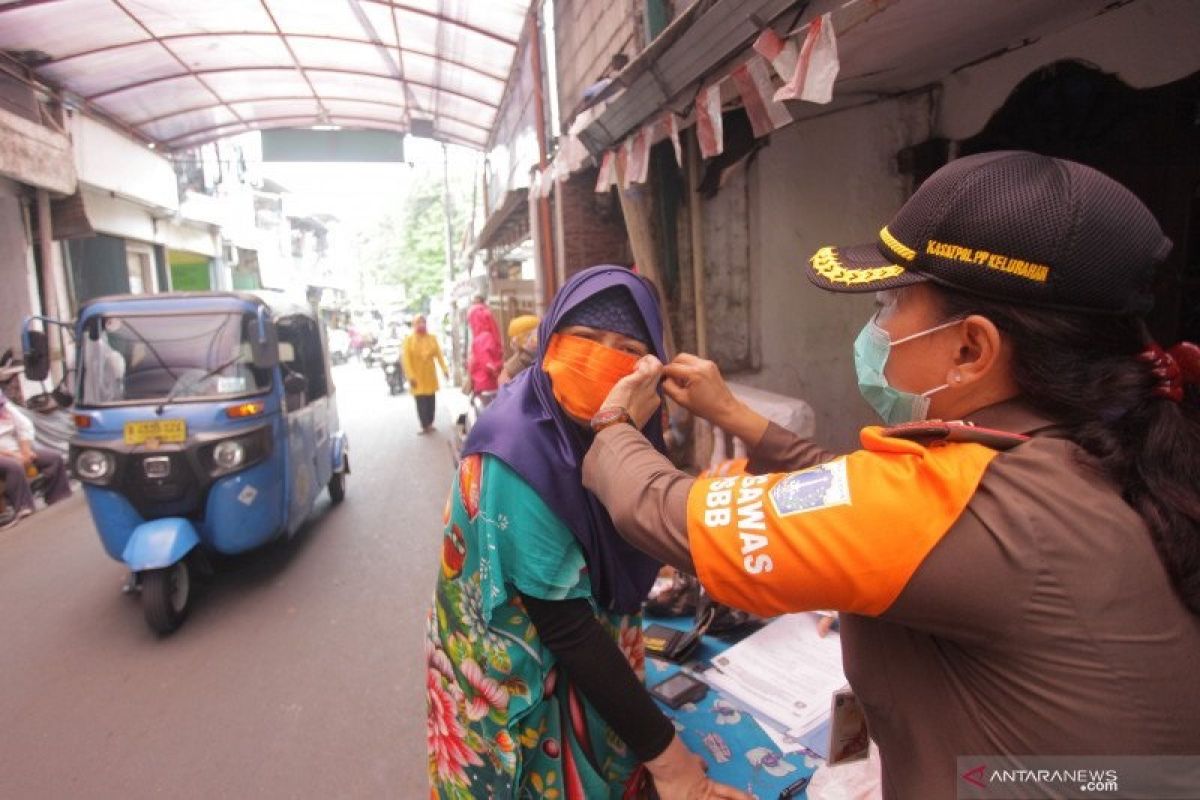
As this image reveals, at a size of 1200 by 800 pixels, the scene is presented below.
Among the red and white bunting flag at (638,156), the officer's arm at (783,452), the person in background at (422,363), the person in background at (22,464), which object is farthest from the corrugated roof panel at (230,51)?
the officer's arm at (783,452)

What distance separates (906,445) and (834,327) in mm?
3369

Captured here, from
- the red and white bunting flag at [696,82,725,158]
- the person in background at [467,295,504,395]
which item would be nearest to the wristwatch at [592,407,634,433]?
the red and white bunting flag at [696,82,725,158]

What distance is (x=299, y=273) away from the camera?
2847 cm

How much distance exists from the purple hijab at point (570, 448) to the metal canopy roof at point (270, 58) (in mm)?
6433

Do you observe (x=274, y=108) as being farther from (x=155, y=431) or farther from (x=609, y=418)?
(x=609, y=418)

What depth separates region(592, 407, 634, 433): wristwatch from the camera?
3.71 ft

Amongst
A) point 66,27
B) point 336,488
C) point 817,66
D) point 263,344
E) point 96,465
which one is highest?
point 66,27

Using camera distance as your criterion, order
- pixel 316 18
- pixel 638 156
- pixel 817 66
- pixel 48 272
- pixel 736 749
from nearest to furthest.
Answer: pixel 736 749 < pixel 817 66 < pixel 638 156 < pixel 316 18 < pixel 48 272

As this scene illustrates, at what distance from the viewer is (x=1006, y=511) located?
28.3 inches

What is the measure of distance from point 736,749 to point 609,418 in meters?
1.03

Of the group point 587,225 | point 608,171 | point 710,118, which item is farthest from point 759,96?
point 587,225

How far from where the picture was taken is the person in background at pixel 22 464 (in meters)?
6.18

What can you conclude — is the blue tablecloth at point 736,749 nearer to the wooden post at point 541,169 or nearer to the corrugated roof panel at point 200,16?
the wooden post at point 541,169

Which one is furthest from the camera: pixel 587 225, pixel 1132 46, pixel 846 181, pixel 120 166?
pixel 120 166
